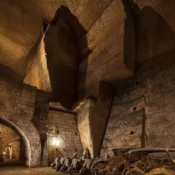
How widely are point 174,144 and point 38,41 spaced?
35.5ft

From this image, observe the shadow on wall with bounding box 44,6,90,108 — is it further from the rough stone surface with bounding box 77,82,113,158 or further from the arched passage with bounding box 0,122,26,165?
the arched passage with bounding box 0,122,26,165

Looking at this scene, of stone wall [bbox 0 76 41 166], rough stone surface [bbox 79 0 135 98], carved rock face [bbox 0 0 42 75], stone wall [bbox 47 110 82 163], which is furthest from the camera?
carved rock face [bbox 0 0 42 75]

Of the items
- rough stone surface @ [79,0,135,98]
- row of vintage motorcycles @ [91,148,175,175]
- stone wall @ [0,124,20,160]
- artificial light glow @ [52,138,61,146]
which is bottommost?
row of vintage motorcycles @ [91,148,175,175]

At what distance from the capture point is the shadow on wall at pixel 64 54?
1141cm

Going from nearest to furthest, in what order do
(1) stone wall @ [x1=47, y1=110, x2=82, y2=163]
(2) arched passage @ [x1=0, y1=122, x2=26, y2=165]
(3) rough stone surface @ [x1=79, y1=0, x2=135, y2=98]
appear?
(1) stone wall @ [x1=47, y1=110, x2=82, y2=163]
(3) rough stone surface @ [x1=79, y1=0, x2=135, y2=98]
(2) arched passage @ [x1=0, y1=122, x2=26, y2=165]

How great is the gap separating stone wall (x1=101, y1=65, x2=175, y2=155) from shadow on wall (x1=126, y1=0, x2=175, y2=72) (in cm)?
50

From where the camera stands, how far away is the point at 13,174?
6.53 m

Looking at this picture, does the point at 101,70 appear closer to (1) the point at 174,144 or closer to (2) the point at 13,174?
(1) the point at 174,144

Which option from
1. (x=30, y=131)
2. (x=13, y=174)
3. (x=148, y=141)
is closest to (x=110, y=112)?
(x=148, y=141)

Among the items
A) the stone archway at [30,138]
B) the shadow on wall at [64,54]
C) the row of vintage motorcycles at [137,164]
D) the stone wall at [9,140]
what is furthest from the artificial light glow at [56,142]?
the stone wall at [9,140]

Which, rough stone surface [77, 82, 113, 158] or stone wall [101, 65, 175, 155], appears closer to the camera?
stone wall [101, 65, 175, 155]

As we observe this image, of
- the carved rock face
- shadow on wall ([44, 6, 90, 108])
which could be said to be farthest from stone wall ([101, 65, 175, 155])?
the carved rock face

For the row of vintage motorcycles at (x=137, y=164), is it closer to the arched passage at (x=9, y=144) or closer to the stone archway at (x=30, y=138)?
the stone archway at (x=30, y=138)

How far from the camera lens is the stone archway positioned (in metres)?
8.52
